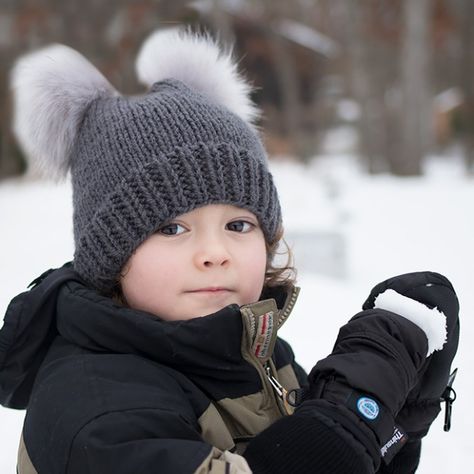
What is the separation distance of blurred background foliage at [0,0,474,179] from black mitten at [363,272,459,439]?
20.7ft

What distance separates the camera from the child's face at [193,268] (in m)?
1.38

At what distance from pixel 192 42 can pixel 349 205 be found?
6502 mm

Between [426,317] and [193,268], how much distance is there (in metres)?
0.52

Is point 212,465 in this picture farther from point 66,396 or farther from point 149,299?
point 149,299

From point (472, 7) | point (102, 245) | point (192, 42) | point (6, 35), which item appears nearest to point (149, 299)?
point (102, 245)

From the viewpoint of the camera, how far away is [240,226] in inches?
59.7

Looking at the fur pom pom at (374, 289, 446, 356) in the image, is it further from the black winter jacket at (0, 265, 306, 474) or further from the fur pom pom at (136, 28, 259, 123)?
the fur pom pom at (136, 28, 259, 123)

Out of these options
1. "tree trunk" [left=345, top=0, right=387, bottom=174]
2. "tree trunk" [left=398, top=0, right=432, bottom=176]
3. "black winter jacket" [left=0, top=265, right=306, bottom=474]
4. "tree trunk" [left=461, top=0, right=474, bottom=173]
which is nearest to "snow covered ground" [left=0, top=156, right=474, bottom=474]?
"black winter jacket" [left=0, top=265, right=306, bottom=474]

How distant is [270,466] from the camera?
1.14 metres

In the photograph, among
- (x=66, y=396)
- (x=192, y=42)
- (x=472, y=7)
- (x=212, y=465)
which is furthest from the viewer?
(x=472, y=7)

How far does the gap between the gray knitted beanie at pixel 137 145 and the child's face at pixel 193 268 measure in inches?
1.2

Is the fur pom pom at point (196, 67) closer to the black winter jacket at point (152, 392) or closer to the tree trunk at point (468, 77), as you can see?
the black winter jacket at point (152, 392)

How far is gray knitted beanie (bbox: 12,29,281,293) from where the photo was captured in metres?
1.44

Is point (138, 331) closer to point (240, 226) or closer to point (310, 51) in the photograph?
point (240, 226)
